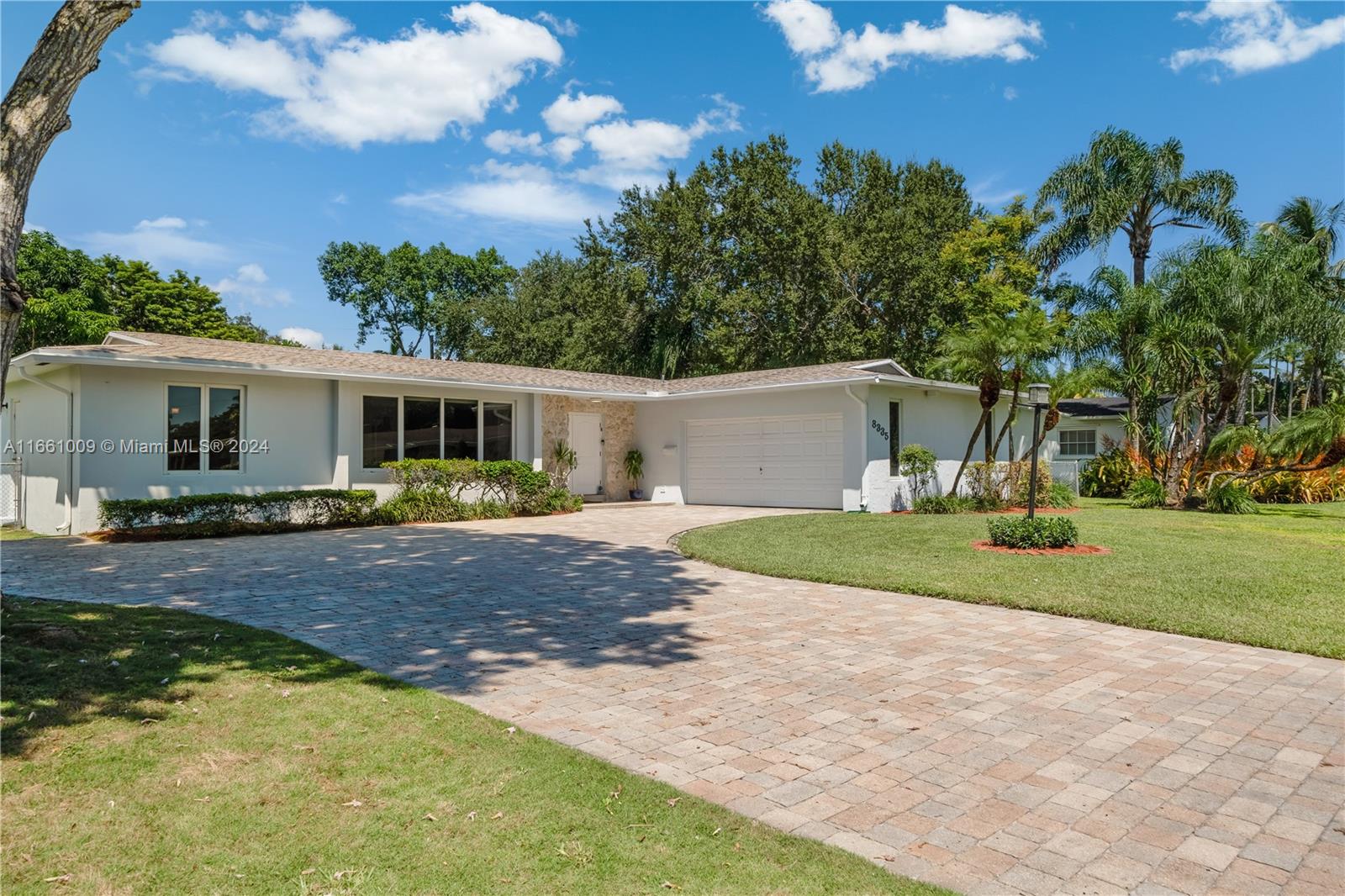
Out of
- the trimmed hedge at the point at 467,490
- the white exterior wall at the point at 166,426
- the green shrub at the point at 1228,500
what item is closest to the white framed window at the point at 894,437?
the green shrub at the point at 1228,500

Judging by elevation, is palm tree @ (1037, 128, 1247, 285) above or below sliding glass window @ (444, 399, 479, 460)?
above

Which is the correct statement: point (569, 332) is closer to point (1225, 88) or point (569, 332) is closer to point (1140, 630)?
point (1225, 88)

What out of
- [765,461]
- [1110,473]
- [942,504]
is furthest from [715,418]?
[1110,473]

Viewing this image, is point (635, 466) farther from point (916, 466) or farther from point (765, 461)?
point (916, 466)

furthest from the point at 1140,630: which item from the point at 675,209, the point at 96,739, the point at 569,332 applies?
the point at 569,332

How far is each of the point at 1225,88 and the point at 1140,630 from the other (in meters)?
14.9

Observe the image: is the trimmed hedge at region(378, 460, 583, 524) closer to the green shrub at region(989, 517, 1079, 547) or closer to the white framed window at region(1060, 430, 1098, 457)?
the green shrub at region(989, 517, 1079, 547)

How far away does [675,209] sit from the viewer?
102 ft

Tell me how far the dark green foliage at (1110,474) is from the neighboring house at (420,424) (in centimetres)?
208

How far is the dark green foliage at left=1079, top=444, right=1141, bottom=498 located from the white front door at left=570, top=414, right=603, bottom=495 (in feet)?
45.2

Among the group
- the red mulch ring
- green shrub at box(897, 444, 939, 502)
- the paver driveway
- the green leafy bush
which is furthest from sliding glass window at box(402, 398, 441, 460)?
the green leafy bush

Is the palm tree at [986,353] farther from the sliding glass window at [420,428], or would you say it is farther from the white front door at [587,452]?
the sliding glass window at [420,428]

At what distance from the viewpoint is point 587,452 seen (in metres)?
20.7

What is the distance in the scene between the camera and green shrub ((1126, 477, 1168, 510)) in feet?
59.5
